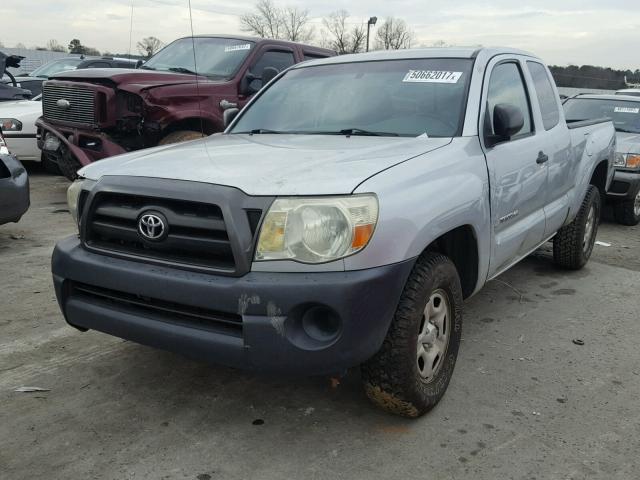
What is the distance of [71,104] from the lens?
6.96 m

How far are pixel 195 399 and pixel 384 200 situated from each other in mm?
1444

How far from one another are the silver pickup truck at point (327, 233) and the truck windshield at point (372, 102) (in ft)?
0.04

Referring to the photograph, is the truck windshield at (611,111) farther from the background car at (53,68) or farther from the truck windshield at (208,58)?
the background car at (53,68)

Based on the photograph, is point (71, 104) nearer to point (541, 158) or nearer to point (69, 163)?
point (69, 163)

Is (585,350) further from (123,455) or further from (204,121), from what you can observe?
(204,121)

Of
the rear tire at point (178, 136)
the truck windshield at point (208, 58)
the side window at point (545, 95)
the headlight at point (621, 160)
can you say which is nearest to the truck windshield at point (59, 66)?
the truck windshield at point (208, 58)

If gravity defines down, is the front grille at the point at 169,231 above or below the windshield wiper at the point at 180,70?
below

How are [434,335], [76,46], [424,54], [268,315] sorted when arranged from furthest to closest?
[76,46], [424,54], [434,335], [268,315]

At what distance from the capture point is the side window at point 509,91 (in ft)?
12.2

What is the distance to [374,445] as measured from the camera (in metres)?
2.73

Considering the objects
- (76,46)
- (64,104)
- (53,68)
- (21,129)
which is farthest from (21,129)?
(76,46)

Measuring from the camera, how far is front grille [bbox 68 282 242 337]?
2.52 meters

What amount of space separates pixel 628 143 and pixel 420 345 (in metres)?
6.26

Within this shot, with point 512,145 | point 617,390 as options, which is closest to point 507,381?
point 617,390
